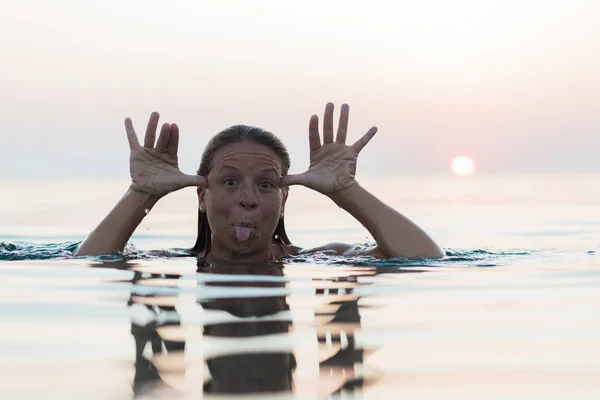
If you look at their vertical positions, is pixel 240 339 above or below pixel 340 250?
below

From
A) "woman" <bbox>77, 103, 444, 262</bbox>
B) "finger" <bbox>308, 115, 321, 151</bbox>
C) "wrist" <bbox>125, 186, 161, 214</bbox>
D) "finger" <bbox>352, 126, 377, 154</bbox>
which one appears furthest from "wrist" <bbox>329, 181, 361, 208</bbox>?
"wrist" <bbox>125, 186, 161, 214</bbox>

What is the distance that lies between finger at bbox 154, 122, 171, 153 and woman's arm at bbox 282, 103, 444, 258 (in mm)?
955

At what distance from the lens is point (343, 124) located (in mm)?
6391

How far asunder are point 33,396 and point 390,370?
Result: 113 centimetres

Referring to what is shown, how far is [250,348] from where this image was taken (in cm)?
290

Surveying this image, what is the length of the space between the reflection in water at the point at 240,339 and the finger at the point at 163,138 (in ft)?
5.31

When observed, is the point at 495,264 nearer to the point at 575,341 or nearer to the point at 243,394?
the point at 575,341

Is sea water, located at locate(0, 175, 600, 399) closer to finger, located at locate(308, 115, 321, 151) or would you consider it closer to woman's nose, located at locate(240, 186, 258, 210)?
woman's nose, located at locate(240, 186, 258, 210)

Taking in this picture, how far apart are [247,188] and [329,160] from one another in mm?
746

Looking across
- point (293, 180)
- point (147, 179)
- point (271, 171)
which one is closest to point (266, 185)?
point (271, 171)

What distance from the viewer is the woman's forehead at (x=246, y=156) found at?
6.08 meters

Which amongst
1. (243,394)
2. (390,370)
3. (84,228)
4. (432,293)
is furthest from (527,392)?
(84,228)

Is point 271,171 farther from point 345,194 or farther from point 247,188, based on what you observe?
point 345,194

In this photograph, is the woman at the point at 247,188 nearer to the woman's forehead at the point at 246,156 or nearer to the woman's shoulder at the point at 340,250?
the woman's forehead at the point at 246,156
